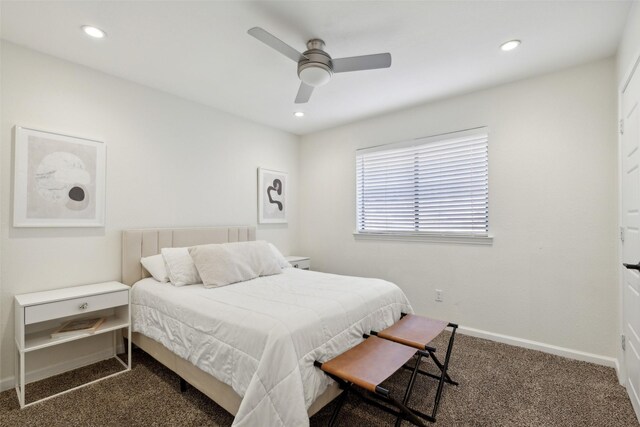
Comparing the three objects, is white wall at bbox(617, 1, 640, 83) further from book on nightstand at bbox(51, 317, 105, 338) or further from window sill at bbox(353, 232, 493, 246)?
book on nightstand at bbox(51, 317, 105, 338)

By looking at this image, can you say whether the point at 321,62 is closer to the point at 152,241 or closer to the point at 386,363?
the point at 386,363

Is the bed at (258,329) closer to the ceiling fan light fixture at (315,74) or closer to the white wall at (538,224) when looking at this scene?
the white wall at (538,224)

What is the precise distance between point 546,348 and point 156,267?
3694mm

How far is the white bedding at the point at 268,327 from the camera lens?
4.97 ft

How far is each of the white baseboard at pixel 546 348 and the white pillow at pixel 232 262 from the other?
2.19 meters

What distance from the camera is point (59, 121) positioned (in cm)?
250

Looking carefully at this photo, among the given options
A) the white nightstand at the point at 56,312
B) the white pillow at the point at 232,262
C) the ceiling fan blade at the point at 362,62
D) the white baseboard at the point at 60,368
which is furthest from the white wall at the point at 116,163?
the ceiling fan blade at the point at 362,62

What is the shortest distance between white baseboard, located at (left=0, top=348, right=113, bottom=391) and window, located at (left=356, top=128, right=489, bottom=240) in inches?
121

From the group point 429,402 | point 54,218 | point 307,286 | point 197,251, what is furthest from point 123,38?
point 429,402

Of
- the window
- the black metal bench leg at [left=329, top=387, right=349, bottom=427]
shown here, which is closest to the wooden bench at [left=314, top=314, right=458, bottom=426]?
the black metal bench leg at [left=329, top=387, right=349, bottom=427]

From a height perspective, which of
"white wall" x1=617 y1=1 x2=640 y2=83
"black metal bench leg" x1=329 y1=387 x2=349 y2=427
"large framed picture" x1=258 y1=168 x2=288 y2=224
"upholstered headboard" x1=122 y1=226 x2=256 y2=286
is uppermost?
"white wall" x1=617 y1=1 x2=640 y2=83

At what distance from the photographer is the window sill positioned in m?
3.16

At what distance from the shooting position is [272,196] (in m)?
4.33

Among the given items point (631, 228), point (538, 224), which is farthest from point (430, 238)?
point (631, 228)
